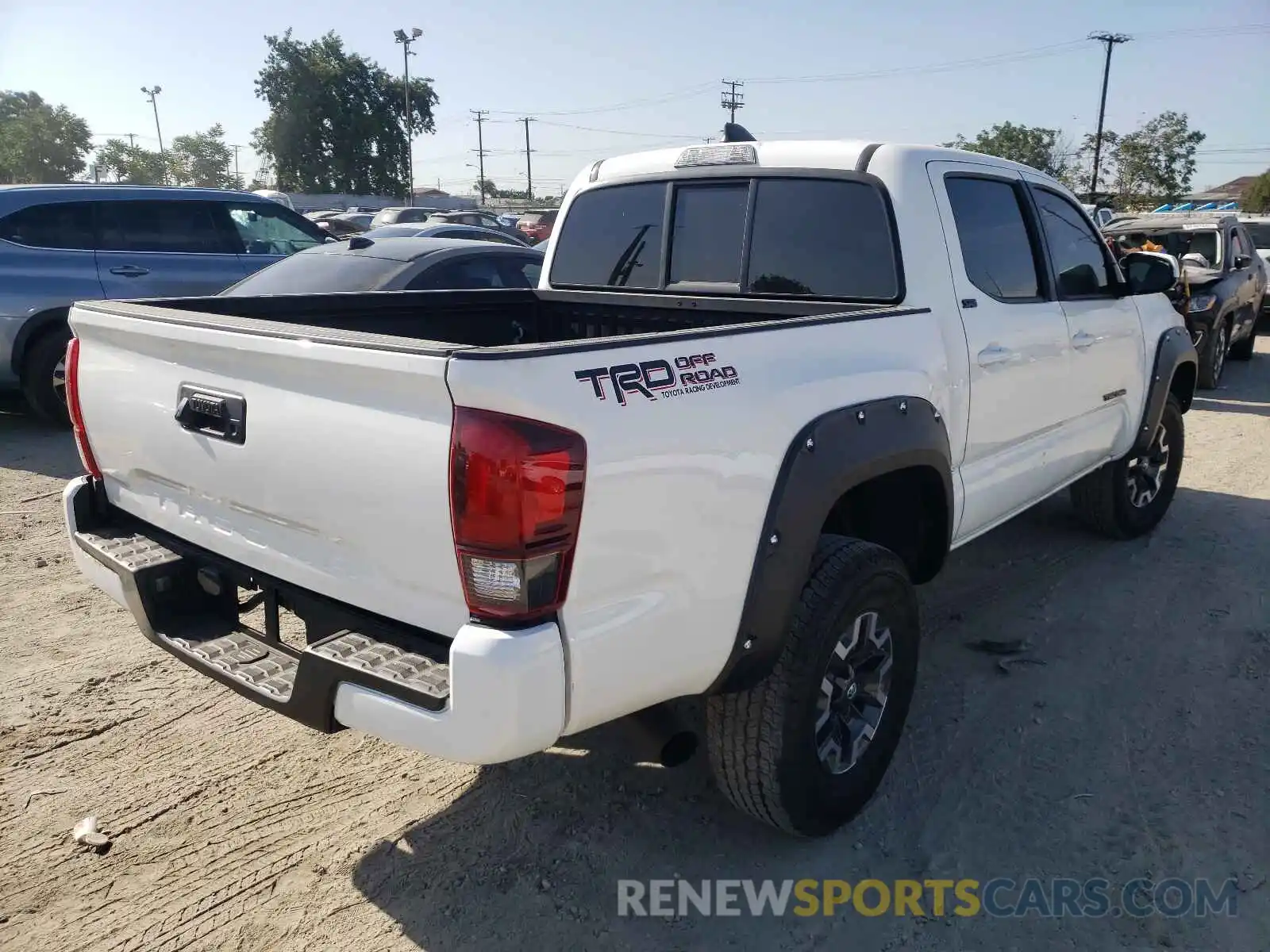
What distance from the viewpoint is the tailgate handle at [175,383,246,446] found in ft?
7.84

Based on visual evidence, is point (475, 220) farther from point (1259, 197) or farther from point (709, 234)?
point (1259, 197)

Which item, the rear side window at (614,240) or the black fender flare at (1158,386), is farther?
the black fender flare at (1158,386)

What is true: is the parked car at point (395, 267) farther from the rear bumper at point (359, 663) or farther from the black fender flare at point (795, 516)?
the black fender flare at point (795, 516)

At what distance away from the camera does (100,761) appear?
3.24 metres

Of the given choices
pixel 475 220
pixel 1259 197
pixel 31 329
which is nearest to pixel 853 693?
pixel 31 329

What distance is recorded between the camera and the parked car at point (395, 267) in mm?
6625

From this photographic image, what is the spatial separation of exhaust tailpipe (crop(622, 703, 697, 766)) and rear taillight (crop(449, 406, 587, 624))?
23.3 inches

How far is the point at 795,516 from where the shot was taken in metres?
2.46

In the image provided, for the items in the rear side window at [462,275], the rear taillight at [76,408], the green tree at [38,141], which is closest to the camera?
the rear taillight at [76,408]

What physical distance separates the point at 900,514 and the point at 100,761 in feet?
9.44

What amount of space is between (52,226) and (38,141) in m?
92.3

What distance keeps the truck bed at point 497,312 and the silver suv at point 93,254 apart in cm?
451

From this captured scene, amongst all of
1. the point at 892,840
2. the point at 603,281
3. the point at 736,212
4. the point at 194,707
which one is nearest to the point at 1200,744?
the point at 892,840

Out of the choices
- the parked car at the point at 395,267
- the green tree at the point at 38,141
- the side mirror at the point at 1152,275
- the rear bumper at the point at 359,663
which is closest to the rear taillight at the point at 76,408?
the rear bumper at the point at 359,663
